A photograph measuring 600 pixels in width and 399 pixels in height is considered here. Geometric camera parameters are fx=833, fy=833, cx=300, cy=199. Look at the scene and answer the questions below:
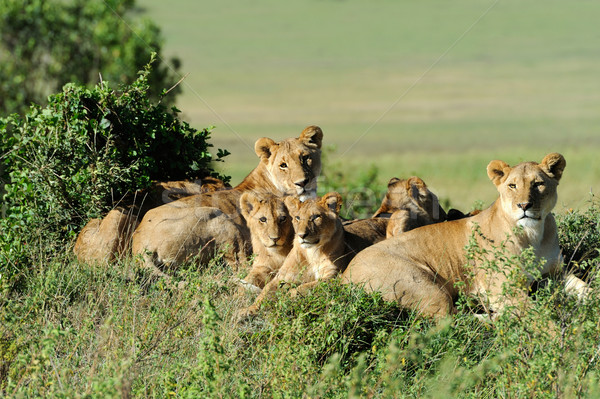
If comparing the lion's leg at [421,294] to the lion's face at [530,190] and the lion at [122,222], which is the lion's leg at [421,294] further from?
the lion at [122,222]

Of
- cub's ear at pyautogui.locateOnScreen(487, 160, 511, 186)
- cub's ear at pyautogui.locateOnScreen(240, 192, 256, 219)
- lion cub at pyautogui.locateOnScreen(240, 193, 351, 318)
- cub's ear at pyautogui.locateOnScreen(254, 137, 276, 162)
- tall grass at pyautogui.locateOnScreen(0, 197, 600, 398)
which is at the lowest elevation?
tall grass at pyautogui.locateOnScreen(0, 197, 600, 398)

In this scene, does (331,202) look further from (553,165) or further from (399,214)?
(553,165)

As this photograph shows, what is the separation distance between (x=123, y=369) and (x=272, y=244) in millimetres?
3865

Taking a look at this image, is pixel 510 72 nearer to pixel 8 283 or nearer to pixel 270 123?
pixel 270 123

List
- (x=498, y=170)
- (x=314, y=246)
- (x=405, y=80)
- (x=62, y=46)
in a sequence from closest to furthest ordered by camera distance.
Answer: (x=498, y=170) → (x=314, y=246) → (x=62, y=46) → (x=405, y=80)

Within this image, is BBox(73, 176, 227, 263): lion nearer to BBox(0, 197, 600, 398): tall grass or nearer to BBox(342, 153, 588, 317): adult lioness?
BBox(0, 197, 600, 398): tall grass

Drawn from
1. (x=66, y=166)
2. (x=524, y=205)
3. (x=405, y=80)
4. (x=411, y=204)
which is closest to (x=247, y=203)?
(x=411, y=204)

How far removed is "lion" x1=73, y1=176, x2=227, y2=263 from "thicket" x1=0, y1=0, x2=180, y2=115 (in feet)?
47.2

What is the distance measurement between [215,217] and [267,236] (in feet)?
4.43

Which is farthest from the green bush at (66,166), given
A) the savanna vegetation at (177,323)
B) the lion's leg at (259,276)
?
the lion's leg at (259,276)

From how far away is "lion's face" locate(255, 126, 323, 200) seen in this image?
419 inches

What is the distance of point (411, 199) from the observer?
1012cm

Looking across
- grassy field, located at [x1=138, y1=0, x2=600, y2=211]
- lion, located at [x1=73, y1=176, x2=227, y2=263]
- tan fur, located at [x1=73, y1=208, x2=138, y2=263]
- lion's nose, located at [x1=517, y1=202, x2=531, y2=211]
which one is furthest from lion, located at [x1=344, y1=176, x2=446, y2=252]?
grassy field, located at [x1=138, y1=0, x2=600, y2=211]

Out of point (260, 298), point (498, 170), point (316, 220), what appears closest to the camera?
point (260, 298)
